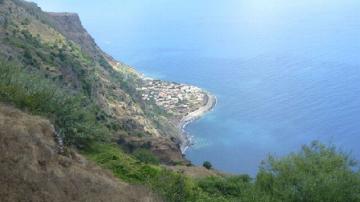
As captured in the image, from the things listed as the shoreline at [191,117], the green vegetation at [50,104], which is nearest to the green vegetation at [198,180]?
the green vegetation at [50,104]

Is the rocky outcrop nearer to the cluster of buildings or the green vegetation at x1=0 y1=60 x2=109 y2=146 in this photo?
the green vegetation at x1=0 y1=60 x2=109 y2=146

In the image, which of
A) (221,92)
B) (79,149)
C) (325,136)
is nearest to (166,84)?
(221,92)

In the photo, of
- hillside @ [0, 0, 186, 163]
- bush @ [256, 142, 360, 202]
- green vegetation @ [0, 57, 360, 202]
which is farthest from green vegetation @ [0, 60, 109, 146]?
bush @ [256, 142, 360, 202]

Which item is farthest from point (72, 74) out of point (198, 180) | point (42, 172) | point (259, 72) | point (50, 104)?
point (259, 72)

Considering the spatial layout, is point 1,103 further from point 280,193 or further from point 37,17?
point 37,17

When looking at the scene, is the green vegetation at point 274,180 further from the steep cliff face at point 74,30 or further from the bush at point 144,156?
the steep cliff face at point 74,30
